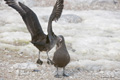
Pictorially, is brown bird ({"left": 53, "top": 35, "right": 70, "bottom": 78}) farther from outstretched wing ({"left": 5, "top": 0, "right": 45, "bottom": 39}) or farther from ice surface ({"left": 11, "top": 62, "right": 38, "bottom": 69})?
ice surface ({"left": 11, "top": 62, "right": 38, "bottom": 69})

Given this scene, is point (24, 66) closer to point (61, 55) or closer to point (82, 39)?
point (61, 55)

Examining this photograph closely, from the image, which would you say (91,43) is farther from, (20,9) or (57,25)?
(20,9)

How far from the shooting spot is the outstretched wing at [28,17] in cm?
668

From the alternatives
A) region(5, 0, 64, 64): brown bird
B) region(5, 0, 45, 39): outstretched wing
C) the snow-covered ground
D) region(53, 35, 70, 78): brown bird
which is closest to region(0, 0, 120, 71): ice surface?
the snow-covered ground

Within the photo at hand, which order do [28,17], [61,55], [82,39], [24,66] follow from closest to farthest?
[28,17], [61,55], [24,66], [82,39]

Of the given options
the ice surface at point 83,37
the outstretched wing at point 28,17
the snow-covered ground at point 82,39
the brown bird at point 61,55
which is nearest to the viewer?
the outstretched wing at point 28,17

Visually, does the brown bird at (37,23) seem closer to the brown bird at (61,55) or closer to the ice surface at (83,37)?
the brown bird at (61,55)

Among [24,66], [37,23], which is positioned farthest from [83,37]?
[37,23]

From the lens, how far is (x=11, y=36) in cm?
1192

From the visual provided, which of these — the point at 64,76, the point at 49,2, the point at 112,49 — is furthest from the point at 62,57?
the point at 49,2

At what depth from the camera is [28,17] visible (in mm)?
6738

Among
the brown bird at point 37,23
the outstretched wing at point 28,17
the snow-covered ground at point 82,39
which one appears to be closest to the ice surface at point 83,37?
the snow-covered ground at point 82,39

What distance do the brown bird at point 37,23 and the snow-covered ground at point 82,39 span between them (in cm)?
149

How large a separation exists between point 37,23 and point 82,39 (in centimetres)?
522
